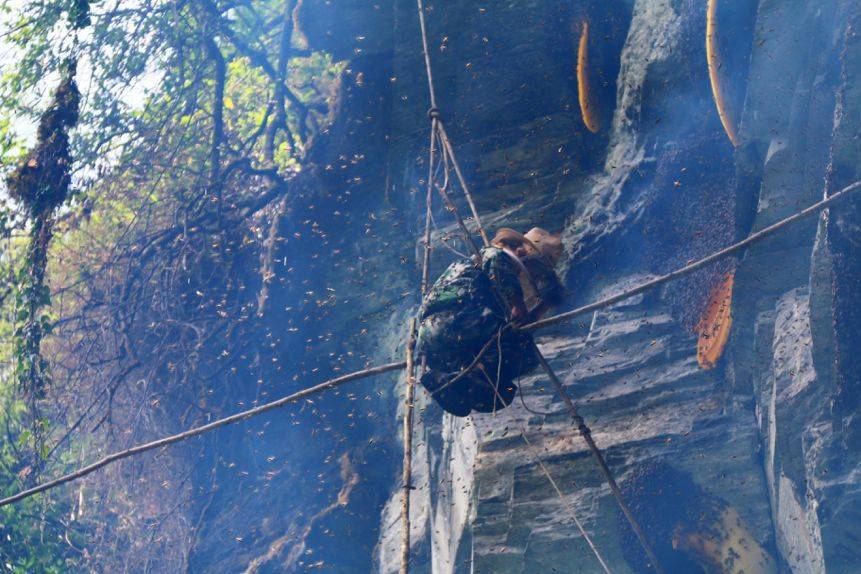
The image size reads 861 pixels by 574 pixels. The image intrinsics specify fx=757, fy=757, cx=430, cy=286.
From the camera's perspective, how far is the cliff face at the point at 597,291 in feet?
14.9

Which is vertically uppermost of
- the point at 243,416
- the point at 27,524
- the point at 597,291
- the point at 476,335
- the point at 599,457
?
the point at 243,416

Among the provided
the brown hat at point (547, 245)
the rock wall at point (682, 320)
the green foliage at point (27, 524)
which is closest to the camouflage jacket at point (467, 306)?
the brown hat at point (547, 245)

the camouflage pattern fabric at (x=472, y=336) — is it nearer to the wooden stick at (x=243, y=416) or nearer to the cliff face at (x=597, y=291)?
the wooden stick at (x=243, y=416)

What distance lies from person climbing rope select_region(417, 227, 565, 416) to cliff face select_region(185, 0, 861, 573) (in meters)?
1.55

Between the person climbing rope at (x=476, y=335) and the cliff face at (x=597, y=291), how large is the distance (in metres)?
1.55

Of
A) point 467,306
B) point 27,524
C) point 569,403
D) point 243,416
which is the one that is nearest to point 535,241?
point 467,306

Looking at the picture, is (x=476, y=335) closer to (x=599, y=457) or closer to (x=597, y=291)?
(x=599, y=457)

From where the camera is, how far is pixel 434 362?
4078 mm

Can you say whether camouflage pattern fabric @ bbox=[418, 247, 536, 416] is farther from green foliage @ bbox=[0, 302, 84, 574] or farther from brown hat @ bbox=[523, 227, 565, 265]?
green foliage @ bbox=[0, 302, 84, 574]

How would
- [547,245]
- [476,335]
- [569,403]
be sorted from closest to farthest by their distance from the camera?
[476,335] → [569,403] → [547,245]

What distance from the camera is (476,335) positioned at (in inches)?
155

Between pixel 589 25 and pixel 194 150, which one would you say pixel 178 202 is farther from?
pixel 589 25

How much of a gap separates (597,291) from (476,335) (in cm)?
249

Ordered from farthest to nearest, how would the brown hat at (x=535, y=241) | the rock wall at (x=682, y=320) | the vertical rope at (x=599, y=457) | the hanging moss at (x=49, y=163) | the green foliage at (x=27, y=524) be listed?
the green foliage at (x=27, y=524), the hanging moss at (x=49, y=163), the brown hat at (x=535, y=241), the rock wall at (x=682, y=320), the vertical rope at (x=599, y=457)
